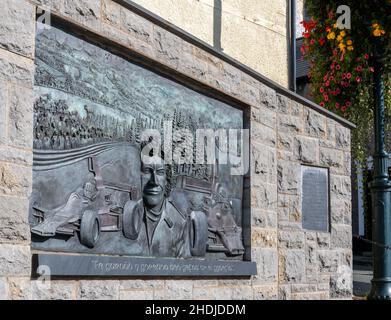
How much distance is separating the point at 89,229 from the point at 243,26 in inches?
195

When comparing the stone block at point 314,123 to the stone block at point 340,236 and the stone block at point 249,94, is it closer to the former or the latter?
the stone block at point 249,94

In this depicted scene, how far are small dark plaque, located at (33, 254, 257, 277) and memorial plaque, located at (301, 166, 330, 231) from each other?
1.34 metres

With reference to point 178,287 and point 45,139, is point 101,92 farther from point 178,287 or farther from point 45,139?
point 178,287

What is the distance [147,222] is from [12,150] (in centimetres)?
169

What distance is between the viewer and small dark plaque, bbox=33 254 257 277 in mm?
5109

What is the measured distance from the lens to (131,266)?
19.4 feet

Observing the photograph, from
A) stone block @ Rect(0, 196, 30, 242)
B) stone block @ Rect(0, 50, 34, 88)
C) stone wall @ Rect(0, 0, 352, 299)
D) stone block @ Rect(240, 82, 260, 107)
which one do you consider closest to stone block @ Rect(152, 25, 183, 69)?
stone wall @ Rect(0, 0, 352, 299)

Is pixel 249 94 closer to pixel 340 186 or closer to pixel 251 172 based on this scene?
pixel 251 172

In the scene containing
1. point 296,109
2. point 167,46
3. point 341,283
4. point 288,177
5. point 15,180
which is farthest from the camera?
point 341,283

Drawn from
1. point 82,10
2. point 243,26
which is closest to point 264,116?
point 243,26

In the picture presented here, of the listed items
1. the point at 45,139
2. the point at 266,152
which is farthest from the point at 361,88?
Result: the point at 45,139

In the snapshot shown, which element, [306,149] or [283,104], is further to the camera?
[306,149]

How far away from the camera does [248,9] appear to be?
9805mm

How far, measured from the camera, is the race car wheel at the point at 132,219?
19.5 feet
